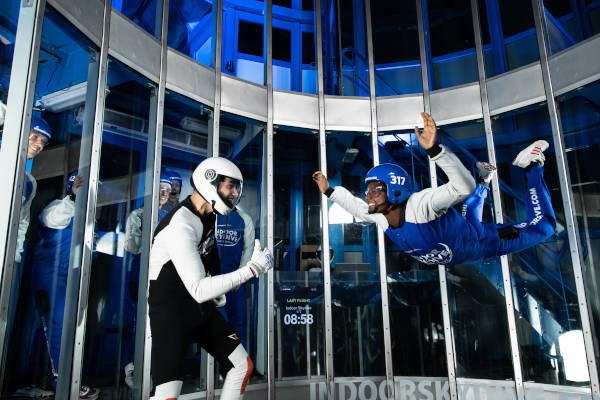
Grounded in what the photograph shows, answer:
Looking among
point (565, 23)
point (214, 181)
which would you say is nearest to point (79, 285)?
point (214, 181)

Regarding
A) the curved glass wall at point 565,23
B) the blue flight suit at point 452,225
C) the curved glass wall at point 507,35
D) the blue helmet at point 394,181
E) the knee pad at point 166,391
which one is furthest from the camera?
the curved glass wall at point 507,35

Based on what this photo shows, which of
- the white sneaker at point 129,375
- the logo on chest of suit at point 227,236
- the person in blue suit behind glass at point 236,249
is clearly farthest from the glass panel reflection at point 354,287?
the white sneaker at point 129,375

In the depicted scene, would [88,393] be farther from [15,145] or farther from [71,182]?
[15,145]

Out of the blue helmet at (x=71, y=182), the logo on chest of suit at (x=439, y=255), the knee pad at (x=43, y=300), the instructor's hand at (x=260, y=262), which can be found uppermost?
the blue helmet at (x=71, y=182)

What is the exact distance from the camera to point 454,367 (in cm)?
517

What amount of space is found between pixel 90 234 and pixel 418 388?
13.0 ft

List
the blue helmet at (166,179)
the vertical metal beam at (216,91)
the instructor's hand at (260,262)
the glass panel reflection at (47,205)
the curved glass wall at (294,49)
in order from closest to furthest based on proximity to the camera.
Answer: the instructor's hand at (260,262), the glass panel reflection at (47,205), the blue helmet at (166,179), the vertical metal beam at (216,91), the curved glass wall at (294,49)

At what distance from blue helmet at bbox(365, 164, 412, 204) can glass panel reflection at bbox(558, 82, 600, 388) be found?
7.95 feet

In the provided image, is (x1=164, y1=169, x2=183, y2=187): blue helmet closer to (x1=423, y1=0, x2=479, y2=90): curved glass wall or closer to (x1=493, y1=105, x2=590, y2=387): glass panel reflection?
(x1=423, y1=0, x2=479, y2=90): curved glass wall

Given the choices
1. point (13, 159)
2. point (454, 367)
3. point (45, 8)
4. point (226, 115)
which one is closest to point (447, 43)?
point (226, 115)

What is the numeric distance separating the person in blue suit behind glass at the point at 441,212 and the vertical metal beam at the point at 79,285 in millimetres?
1881

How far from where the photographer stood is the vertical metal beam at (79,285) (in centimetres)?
329

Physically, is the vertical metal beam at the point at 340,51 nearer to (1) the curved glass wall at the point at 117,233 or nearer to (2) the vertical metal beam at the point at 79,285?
(1) the curved glass wall at the point at 117,233

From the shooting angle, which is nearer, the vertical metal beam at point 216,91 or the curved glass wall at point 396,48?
the vertical metal beam at point 216,91
